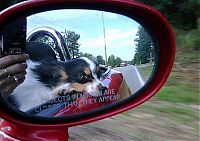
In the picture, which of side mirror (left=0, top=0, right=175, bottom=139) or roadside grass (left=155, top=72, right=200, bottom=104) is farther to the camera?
roadside grass (left=155, top=72, right=200, bottom=104)

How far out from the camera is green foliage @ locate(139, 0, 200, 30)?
629 centimetres

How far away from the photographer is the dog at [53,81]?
3.27 feet

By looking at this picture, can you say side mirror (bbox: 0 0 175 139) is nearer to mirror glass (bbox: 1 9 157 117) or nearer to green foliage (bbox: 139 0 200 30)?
mirror glass (bbox: 1 9 157 117)

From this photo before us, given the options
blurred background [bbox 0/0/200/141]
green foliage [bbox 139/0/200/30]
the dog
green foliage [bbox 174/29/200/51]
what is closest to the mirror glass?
the dog

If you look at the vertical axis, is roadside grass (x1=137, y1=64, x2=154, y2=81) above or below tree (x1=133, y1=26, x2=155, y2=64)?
below

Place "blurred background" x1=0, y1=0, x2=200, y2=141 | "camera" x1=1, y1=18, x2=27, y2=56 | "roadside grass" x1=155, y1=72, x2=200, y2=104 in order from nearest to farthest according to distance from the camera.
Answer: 1. "camera" x1=1, y1=18, x2=27, y2=56
2. "blurred background" x1=0, y1=0, x2=200, y2=141
3. "roadside grass" x1=155, y1=72, x2=200, y2=104

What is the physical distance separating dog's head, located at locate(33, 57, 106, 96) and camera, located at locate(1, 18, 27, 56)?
0.06m

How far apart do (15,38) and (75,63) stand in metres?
0.14

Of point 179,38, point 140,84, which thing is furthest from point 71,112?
point 179,38

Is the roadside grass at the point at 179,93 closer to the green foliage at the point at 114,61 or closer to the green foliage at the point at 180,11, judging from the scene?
the green foliage at the point at 180,11

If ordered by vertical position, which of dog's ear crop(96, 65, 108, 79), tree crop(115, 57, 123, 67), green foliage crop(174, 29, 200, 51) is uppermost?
tree crop(115, 57, 123, 67)

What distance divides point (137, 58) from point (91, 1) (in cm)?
25

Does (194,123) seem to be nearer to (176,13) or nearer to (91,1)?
(91,1)

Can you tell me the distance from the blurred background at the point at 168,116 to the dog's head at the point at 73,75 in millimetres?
165
